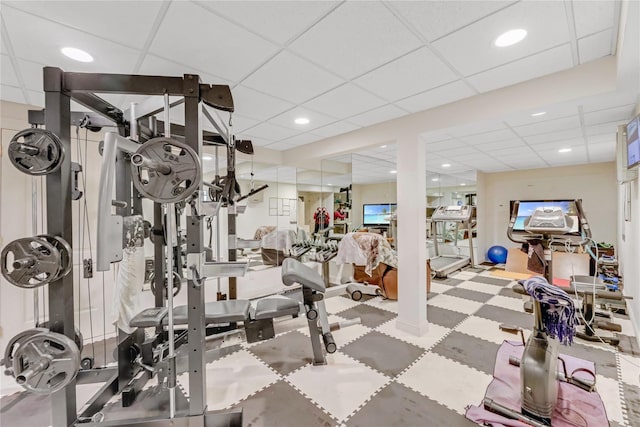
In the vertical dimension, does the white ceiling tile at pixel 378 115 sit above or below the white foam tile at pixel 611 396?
above

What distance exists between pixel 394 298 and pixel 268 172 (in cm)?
317

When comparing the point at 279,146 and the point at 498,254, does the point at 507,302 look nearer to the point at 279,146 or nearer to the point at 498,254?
the point at 498,254

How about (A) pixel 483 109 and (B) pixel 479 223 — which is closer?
(A) pixel 483 109

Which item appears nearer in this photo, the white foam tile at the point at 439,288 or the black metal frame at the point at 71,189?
the black metal frame at the point at 71,189

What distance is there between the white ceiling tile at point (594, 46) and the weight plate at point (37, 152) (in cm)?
337

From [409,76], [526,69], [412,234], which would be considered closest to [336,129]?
[409,76]

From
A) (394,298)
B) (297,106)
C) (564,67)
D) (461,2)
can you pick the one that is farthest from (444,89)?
(394,298)

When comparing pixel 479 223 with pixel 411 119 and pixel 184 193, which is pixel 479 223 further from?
pixel 184 193

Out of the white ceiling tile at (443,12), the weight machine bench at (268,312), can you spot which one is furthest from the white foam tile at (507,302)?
the white ceiling tile at (443,12)

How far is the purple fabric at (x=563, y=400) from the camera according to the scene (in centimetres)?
179

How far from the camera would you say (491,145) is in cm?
425

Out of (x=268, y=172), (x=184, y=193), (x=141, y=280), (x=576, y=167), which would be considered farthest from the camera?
(x=576, y=167)

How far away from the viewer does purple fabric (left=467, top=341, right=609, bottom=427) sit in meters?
1.79

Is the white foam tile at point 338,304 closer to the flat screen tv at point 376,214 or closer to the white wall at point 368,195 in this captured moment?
the white wall at point 368,195
